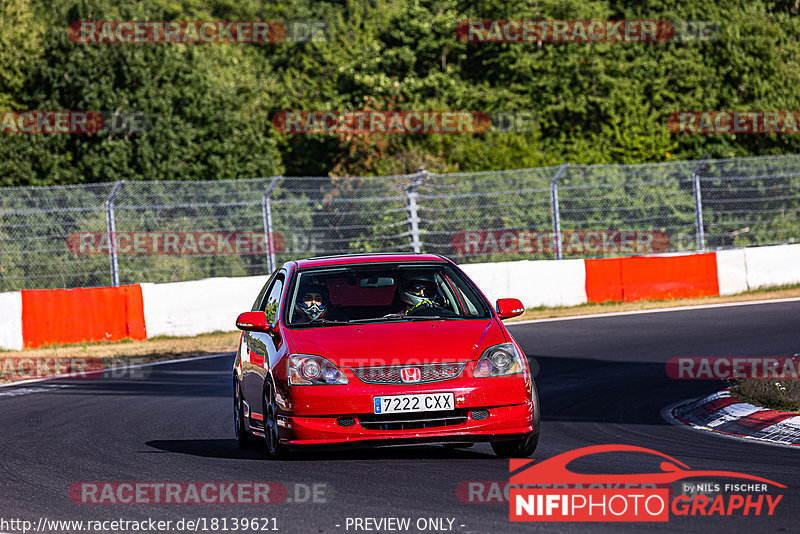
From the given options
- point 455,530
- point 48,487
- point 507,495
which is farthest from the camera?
point 48,487

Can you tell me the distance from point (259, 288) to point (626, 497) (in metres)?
14.7

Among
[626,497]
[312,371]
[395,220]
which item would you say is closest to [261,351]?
[312,371]

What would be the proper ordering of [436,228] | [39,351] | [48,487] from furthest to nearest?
[436,228]
[39,351]
[48,487]

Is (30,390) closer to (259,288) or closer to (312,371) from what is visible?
(259,288)

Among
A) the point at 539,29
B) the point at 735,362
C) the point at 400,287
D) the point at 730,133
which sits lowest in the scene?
the point at 735,362

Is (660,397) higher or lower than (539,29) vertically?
lower

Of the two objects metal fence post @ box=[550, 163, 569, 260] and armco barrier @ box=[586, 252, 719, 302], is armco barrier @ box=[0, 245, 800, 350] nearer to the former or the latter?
armco barrier @ box=[586, 252, 719, 302]

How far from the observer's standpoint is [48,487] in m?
7.24

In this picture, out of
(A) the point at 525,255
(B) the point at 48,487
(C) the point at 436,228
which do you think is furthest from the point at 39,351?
(B) the point at 48,487

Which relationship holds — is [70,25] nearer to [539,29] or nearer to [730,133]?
[539,29]

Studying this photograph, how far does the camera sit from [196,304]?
20.1 meters

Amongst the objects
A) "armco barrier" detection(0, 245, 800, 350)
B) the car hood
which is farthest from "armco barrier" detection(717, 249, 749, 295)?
the car hood

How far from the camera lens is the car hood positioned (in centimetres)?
740

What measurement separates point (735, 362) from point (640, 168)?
36.8ft
